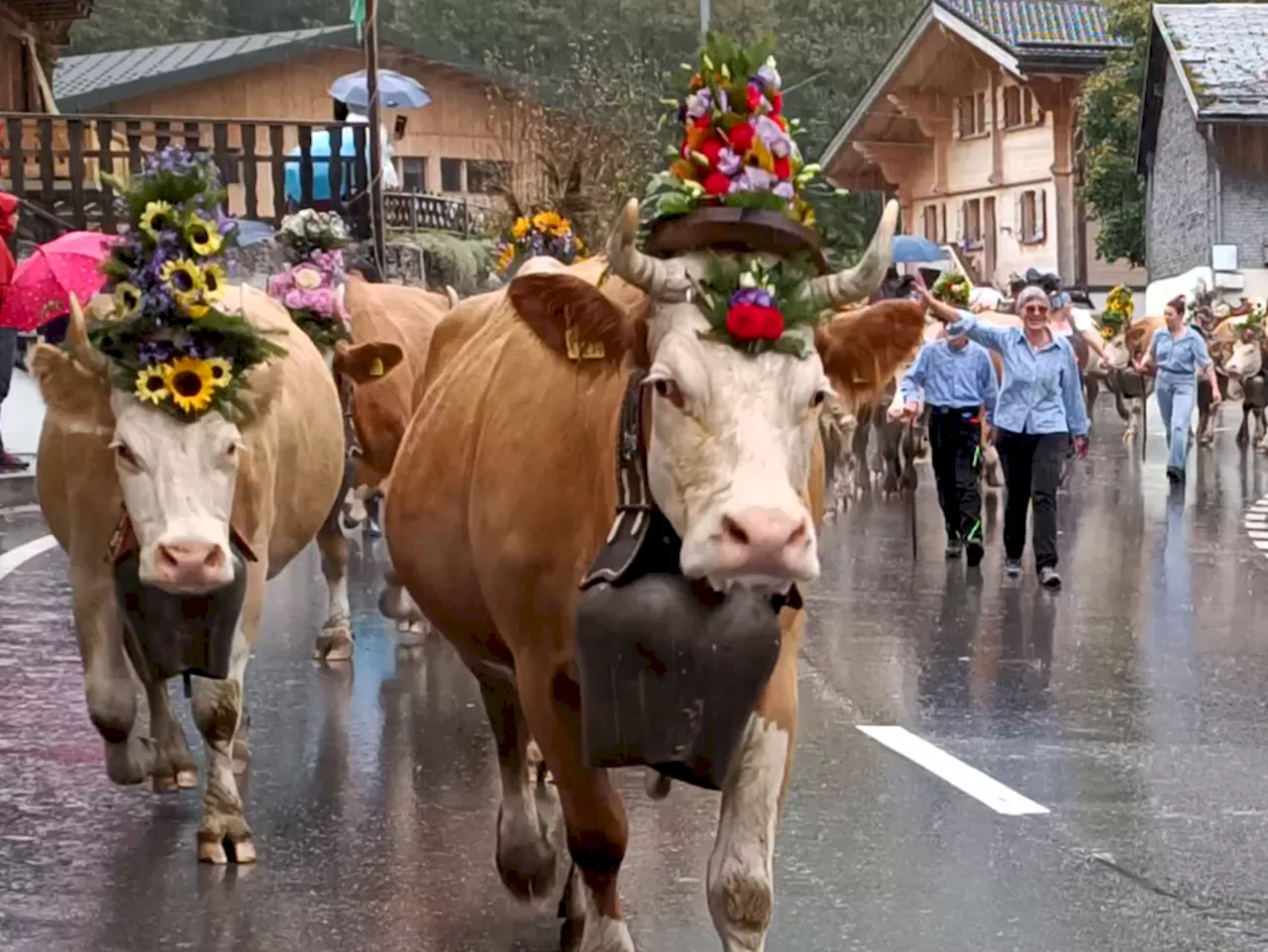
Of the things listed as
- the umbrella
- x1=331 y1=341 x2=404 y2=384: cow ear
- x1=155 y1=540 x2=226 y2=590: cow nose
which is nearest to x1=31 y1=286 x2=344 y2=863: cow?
x1=155 y1=540 x2=226 y2=590: cow nose

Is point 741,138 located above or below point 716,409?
above

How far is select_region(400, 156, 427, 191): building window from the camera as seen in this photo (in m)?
54.2

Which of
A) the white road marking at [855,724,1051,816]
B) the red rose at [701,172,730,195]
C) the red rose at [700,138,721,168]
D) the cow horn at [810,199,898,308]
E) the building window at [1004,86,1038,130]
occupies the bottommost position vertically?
the white road marking at [855,724,1051,816]

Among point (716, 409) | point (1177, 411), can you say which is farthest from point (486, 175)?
point (716, 409)

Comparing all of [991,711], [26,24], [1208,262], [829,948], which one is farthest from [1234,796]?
[1208,262]

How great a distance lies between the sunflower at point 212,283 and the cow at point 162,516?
240mm

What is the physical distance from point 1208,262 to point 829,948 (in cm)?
4713

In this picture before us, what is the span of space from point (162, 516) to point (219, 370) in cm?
52

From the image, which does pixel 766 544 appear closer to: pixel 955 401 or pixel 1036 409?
pixel 1036 409

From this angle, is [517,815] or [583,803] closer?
[583,803]

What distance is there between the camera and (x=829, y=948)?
6.52 metres

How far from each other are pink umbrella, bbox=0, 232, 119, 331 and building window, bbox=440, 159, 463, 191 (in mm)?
41747

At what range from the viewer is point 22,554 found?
53.0ft

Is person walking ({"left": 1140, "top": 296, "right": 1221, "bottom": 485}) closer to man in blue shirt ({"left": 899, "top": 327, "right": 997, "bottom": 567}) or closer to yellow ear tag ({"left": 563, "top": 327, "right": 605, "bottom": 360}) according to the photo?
man in blue shirt ({"left": 899, "top": 327, "right": 997, "bottom": 567})
